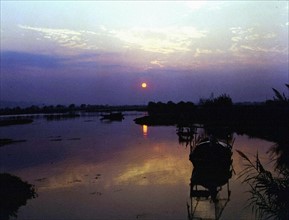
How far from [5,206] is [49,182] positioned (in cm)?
759

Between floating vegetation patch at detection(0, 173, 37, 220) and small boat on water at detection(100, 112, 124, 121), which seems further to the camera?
small boat on water at detection(100, 112, 124, 121)

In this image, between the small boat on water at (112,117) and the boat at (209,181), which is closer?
the boat at (209,181)

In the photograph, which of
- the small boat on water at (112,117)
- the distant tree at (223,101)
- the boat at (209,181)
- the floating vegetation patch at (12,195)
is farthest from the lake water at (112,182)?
the small boat on water at (112,117)

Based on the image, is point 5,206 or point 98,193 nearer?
point 5,206

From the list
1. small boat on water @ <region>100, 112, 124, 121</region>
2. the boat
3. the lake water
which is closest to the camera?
the boat

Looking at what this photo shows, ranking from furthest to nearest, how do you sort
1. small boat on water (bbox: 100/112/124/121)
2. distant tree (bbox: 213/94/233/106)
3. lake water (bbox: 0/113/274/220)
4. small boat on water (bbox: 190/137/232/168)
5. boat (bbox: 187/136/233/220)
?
1. small boat on water (bbox: 100/112/124/121)
2. distant tree (bbox: 213/94/233/106)
3. small boat on water (bbox: 190/137/232/168)
4. lake water (bbox: 0/113/274/220)
5. boat (bbox: 187/136/233/220)

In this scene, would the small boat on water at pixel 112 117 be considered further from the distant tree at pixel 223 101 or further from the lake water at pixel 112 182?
the lake water at pixel 112 182

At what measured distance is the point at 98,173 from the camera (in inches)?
1313

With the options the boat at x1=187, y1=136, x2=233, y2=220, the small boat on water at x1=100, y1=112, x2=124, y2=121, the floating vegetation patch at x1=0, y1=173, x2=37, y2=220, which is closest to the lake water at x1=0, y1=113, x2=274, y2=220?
the boat at x1=187, y1=136, x2=233, y2=220

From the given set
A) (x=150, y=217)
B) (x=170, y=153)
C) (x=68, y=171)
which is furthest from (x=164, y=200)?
(x=170, y=153)

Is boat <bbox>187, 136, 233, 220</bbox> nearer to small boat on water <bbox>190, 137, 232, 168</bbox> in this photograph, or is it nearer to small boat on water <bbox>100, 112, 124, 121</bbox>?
small boat on water <bbox>190, 137, 232, 168</bbox>

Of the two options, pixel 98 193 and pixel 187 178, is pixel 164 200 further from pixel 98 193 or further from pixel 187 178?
pixel 187 178

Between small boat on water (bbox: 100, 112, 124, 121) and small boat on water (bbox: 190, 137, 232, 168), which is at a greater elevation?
small boat on water (bbox: 100, 112, 124, 121)

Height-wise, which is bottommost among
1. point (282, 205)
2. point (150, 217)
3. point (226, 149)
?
point (150, 217)
